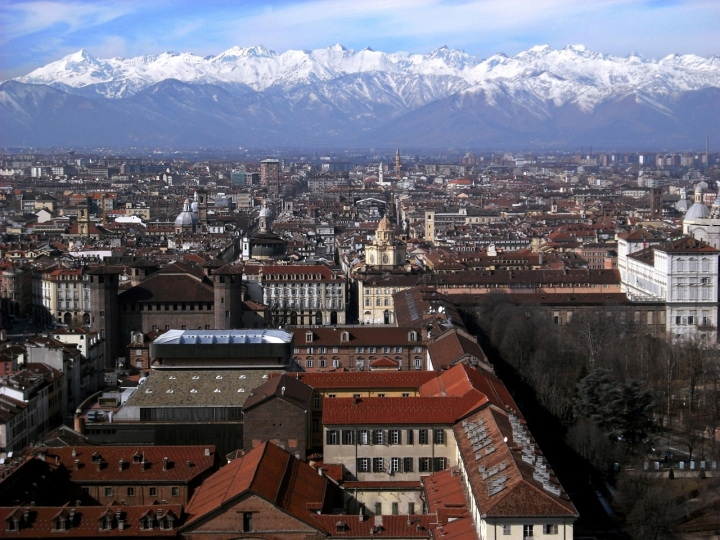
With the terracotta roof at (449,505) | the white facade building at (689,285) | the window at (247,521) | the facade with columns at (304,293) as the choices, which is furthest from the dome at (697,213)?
the window at (247,521)

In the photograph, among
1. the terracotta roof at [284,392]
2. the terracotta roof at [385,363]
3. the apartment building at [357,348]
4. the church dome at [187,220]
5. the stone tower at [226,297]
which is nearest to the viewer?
the terracotta roof at [284,392]

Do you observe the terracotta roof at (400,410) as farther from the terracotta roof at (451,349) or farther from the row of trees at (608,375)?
the terracotta roof at (451,349)

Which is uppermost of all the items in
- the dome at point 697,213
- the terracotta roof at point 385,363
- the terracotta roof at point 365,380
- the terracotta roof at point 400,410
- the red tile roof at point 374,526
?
the dome at point 697,213

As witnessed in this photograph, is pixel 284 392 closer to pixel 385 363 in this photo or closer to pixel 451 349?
pixel 451 349

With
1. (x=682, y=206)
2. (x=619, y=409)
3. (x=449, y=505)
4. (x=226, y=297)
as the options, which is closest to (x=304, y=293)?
(x=226, y=297)

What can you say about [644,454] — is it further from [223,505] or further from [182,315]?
[182,315]
